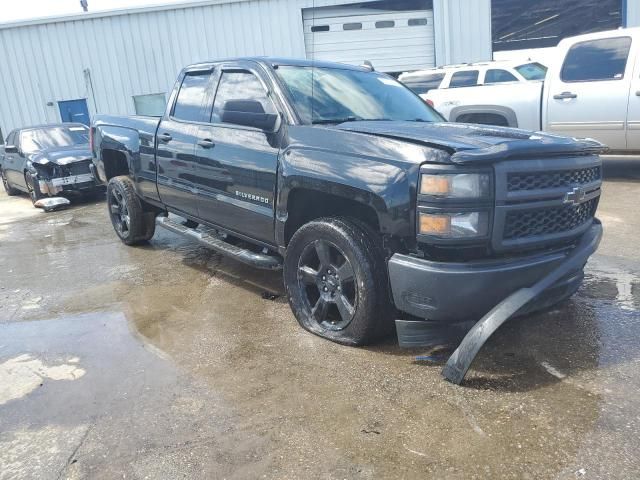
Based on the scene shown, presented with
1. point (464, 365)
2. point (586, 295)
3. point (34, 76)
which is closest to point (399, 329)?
point (464, 365)

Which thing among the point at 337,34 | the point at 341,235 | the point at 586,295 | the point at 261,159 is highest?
the point at 337,34

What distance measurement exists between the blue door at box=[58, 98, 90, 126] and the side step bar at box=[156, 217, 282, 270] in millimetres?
14465

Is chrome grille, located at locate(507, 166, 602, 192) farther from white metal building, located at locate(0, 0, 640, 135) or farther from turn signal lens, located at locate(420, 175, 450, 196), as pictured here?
white metal building, located at locate(0, 0, 640, 135)

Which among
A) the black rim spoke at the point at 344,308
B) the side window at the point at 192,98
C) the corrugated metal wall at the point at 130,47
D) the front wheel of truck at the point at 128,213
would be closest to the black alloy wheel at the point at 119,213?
the front wheel of truck at the point at 128,213

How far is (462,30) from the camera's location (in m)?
16.6

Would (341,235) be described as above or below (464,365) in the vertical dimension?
above

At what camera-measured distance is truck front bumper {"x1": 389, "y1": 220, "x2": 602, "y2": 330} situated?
2.71 metres

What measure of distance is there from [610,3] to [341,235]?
2001 cm

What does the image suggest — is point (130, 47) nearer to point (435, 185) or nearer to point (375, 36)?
point (375, 36)

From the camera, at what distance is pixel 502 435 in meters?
2.41

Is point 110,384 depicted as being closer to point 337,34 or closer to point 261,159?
point 261,159

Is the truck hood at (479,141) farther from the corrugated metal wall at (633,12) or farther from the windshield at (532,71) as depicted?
the corrugated metal wall at (633,12)

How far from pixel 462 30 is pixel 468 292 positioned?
15911 mm

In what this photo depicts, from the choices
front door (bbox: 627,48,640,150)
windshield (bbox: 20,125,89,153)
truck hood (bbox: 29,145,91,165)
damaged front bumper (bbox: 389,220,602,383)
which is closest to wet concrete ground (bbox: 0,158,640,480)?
damaged front bumper (bbox: 389,220,602,383)
